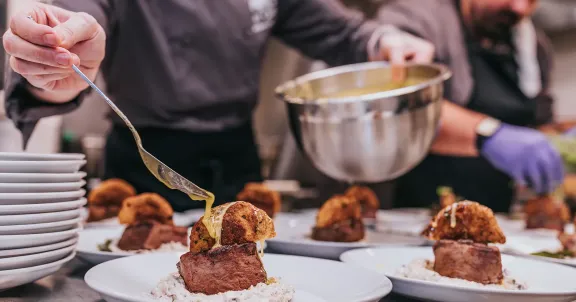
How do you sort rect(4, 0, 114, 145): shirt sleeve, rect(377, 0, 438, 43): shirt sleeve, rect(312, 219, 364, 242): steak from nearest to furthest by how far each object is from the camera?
rect(4, 0, 114, 145): shirt sleeve < rect(312, 219, 364, 242): steak < rect(377, 0, 438, 43): shirt sleeve

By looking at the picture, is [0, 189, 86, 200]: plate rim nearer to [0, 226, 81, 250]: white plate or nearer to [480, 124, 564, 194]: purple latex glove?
[0, 226, 81, 250]: white plate

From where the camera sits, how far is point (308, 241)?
1597 mm

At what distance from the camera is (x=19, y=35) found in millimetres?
1048

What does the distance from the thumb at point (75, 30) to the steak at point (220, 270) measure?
1.60 feet

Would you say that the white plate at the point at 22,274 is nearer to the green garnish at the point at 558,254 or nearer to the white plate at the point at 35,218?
the white plate at the point at 35,218

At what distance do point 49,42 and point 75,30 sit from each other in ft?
0.41

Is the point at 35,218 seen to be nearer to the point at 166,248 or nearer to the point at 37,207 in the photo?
the point at 37,207

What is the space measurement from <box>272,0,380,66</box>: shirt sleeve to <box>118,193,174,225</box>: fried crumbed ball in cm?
126

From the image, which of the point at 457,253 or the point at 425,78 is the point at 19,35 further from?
the point at 425,78

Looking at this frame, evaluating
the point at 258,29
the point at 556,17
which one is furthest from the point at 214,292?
A: the point at 556,17

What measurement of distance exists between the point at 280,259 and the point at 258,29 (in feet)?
4.09

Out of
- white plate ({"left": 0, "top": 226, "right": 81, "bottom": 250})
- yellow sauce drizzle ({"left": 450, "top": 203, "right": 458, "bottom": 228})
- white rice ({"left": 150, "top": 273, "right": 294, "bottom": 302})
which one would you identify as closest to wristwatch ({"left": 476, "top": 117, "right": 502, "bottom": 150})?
yellow sauce drizzle ({"left": 450, "top": 203, "right": 458, "bottom": 228})

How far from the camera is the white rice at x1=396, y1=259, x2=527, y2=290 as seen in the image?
1233 millimetres

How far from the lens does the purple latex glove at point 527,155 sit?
271 centimetres
